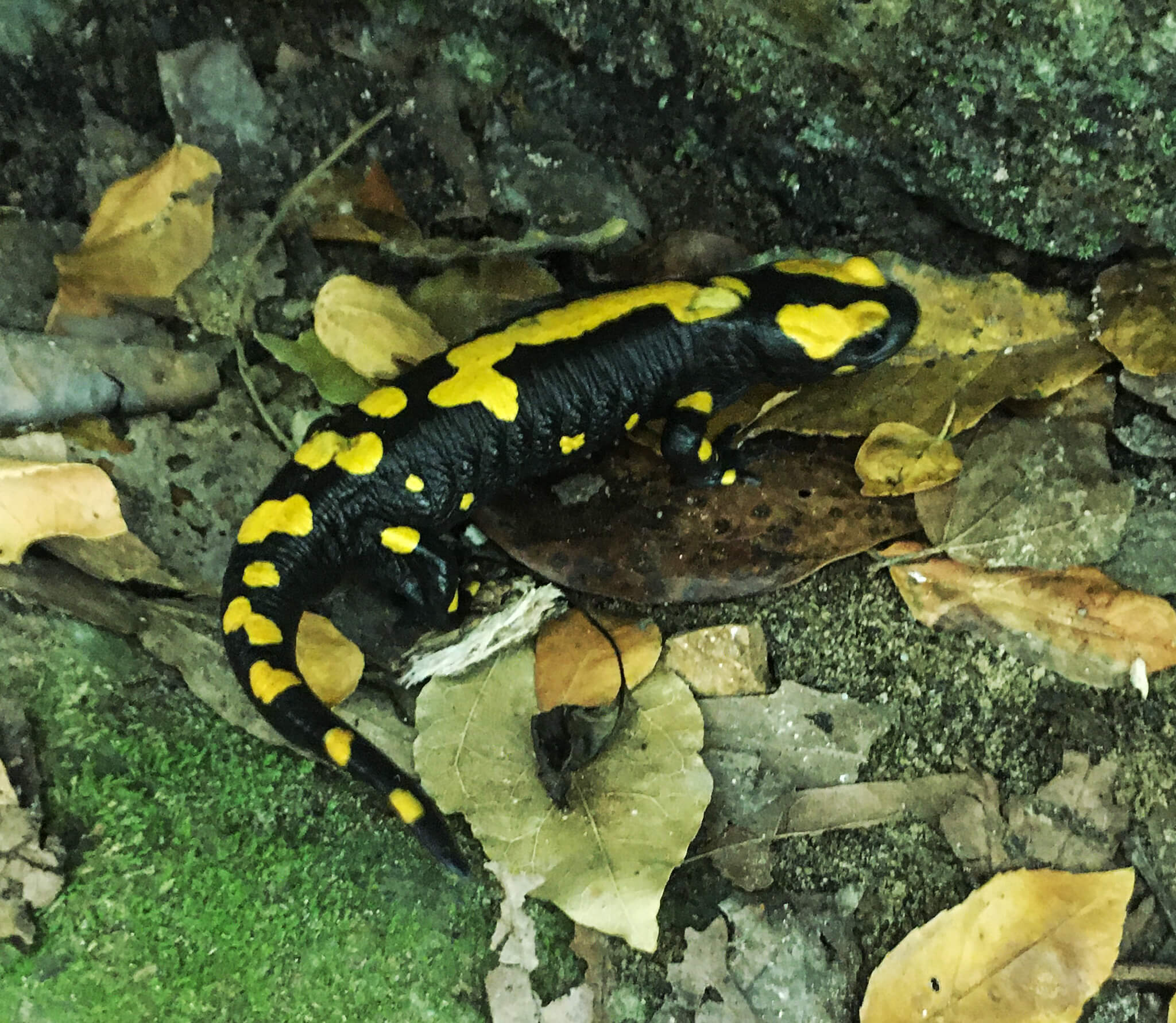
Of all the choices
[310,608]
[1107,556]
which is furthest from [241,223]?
[1107,556]

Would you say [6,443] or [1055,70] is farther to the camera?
[6,443]

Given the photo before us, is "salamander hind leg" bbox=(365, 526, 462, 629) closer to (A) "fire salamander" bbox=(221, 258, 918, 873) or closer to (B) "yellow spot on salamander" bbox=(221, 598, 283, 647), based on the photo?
(A) "fire salamander" bbox=(221, 258, 918, 873)

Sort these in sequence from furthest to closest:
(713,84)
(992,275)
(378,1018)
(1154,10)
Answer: (992,275), (713,84), (378,1018), (1154,10)

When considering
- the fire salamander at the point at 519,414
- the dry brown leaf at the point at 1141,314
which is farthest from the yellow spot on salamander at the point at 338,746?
the dry brown leaf at the point at 1141,314

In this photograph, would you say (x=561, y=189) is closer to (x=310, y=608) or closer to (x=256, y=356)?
(x=256, y=356)

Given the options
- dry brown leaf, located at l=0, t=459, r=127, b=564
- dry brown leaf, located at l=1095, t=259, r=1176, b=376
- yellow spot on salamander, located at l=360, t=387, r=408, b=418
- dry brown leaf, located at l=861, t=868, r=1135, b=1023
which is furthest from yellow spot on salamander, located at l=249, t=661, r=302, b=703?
dry brown leaf, located at l=1095, t=259, r=1176, b=376
